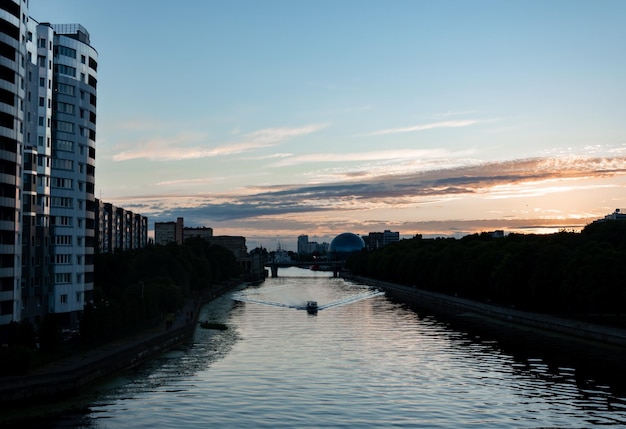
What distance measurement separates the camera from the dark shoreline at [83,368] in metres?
61.0

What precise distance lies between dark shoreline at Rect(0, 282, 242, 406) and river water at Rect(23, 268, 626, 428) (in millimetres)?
1641

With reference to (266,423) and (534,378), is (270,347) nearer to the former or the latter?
(534,378)

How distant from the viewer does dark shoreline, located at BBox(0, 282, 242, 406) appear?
61.0 meters

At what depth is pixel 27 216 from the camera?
95.1 metres

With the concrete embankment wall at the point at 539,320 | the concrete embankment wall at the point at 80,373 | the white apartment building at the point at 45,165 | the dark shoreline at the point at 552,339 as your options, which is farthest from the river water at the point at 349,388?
the white apartment building at the point at 45,165

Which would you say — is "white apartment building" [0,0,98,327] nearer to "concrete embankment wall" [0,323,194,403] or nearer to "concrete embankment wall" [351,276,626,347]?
"concrete embankment wall" [0,323,194,403]

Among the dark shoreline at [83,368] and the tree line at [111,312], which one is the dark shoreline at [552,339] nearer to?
the dark shoreline at [83,368]

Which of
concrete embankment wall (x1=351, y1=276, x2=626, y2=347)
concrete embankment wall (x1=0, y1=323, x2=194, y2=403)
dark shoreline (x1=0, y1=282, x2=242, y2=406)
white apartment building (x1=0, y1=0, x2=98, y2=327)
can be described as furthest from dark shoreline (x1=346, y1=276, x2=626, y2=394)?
white apartment building (x1=0, y1=0, x2=98, y2=327)

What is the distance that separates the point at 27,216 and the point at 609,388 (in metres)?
67.8

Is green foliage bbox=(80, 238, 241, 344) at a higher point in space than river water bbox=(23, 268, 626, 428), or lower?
higher

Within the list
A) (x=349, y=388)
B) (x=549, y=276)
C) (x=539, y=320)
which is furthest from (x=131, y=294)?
(x=549, y=276)

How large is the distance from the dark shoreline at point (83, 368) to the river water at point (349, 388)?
1.64 metres

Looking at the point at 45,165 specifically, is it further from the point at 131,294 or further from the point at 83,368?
the point at 83,368

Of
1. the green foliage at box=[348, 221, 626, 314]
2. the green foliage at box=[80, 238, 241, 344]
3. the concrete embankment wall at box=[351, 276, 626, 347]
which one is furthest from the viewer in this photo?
the green foliage at box=[348, 221, 626, 314]
